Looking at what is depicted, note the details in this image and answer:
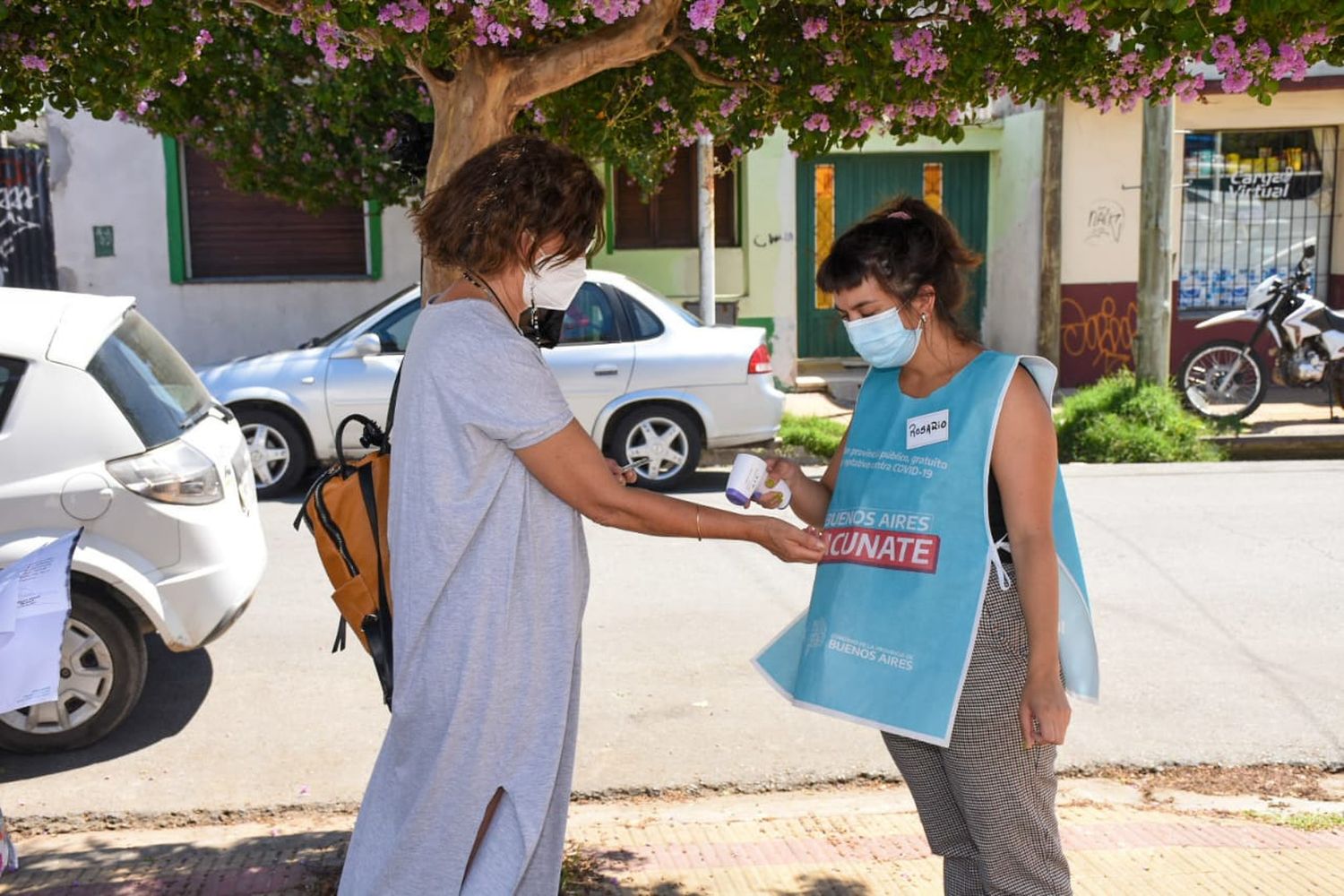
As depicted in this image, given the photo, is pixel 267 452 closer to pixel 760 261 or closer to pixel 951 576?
pixel 760 261

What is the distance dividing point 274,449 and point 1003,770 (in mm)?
7764

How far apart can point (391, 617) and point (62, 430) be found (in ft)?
8.58

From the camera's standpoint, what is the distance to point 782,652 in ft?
10.3

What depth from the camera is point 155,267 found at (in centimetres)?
1348

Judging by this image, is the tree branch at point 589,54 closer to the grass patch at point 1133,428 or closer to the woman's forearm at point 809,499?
the woman's forearm at point 809,499

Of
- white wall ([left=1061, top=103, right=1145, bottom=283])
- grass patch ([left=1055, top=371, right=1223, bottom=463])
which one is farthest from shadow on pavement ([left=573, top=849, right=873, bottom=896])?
white wall ([left=1061, top=103, right=1145, bottom=283])

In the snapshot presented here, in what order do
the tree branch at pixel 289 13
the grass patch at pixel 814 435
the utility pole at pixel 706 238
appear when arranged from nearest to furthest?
1. the tree branch at pixel 289 13
2. the grass patch at pixel 814 435
3. the utility pole at pixel 706 238

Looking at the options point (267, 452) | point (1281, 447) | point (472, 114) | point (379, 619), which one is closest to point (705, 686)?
→ point (472, 114)

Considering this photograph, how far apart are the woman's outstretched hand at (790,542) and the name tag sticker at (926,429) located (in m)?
0.28

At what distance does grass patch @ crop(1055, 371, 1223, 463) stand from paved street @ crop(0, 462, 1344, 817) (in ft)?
8.22

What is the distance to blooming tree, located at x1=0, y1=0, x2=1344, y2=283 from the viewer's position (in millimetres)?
3482

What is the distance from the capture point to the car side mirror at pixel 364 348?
31.6 feet

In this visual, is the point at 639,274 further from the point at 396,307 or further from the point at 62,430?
the point at 62,430

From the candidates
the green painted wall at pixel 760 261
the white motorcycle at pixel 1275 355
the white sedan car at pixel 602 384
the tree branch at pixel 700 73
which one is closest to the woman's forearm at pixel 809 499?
the tree branch at pixel 700 73
